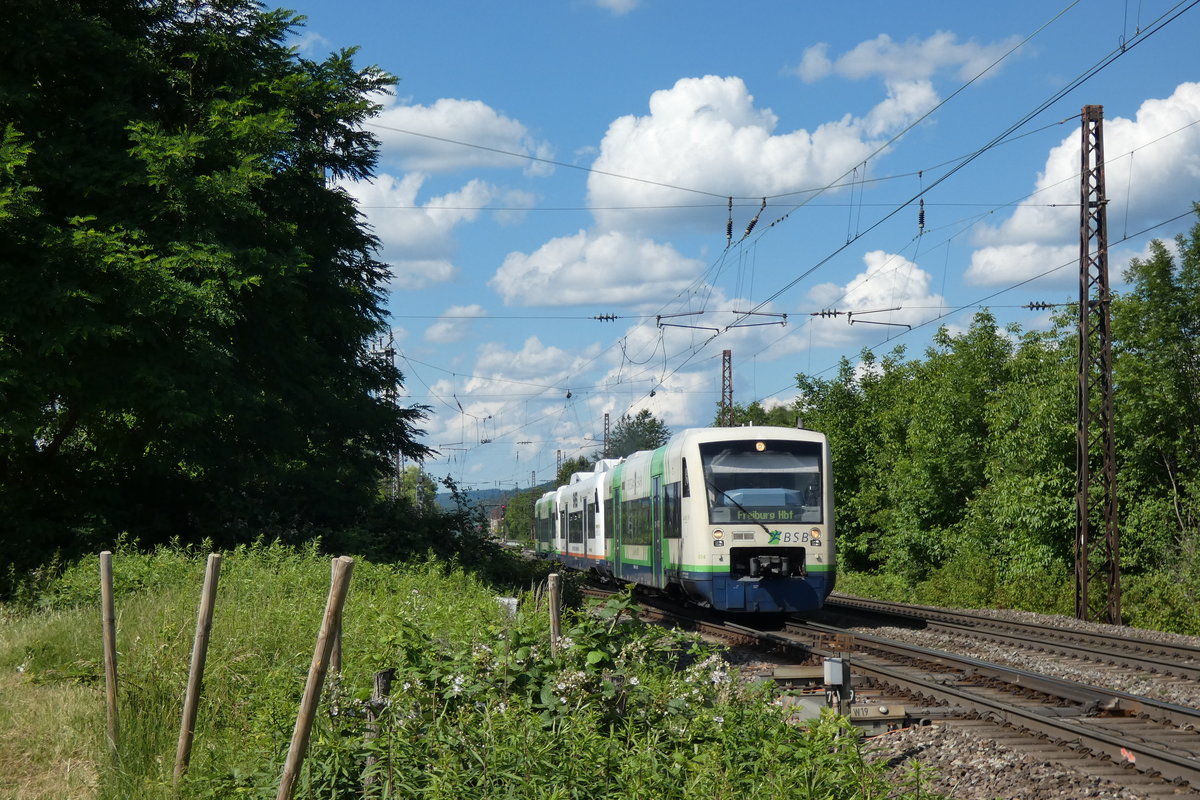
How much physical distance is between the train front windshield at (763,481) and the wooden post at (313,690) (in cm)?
1241

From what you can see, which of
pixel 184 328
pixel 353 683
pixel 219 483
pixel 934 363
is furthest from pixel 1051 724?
pixel 934 363

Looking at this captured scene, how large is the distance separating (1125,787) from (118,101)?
17446mm

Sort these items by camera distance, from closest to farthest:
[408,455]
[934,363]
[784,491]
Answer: [784,491] → [408,455] → [934,363]

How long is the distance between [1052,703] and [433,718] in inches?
284

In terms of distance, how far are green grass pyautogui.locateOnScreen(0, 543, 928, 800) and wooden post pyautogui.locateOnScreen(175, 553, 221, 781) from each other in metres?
0.10

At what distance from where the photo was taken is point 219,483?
67.0ft

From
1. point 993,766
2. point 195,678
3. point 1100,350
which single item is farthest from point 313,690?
point 1100,350

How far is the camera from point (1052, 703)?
11023 mm

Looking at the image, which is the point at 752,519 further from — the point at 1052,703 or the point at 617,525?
the point at 617,525

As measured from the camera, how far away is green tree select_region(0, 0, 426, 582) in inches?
652

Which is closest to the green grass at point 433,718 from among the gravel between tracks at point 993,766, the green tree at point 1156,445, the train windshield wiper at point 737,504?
the gravel between tracks at point 993,766

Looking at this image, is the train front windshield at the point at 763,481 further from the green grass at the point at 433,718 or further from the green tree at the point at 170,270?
the green grass at the point at 433,718

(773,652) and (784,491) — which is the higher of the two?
(784,491)

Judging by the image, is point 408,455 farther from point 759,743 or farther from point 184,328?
point 759,743
